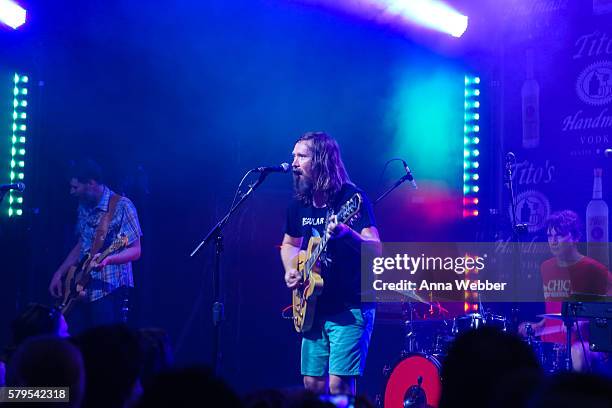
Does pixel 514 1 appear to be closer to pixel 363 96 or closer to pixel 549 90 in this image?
pixel 549 90

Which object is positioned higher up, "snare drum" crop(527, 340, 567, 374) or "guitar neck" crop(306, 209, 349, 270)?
"guitar neck" crop(306, 209, 349, 270)

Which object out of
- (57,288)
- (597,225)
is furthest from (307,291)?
(597,225)

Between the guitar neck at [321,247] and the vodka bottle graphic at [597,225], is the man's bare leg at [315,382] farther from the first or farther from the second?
the vodka bottle graphic at [597,225]

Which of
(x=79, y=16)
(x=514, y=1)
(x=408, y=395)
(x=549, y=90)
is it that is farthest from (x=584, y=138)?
(x=79, y=16)

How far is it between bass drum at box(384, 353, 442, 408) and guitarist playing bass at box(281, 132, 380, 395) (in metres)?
1.93

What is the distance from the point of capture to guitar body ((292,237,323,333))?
16.6ft

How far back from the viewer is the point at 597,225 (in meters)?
7.55

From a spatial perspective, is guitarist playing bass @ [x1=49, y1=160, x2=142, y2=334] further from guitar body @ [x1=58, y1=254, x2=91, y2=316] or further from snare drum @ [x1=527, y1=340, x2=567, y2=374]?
snare drum @ [x1=527, y1=340, x2=567, y2=374]

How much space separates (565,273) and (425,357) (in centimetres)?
161

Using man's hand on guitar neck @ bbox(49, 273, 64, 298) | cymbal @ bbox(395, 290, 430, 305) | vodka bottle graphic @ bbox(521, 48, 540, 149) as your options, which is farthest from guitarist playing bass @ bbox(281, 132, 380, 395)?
vodka bottle graphic @ bbox(521, 48, 540, 149)

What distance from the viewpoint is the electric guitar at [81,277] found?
6973 mm

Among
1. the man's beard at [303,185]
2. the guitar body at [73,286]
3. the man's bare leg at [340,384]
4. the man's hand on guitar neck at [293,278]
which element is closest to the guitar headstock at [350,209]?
the man's beard at [303,185]

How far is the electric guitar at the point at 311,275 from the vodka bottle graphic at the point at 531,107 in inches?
144

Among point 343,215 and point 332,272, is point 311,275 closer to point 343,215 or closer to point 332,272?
point 332,272
